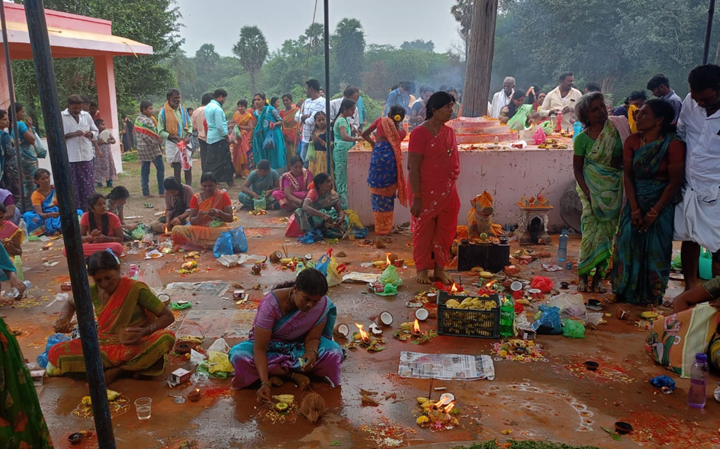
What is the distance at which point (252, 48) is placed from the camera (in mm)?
33375

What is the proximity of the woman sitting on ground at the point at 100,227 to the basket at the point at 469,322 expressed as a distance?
4471 mm

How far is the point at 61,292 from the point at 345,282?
3257mm

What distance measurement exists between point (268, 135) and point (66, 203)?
10219 millimetres

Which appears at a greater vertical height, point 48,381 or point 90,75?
point 90,75

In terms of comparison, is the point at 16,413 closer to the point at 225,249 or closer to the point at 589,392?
the point at 589,392

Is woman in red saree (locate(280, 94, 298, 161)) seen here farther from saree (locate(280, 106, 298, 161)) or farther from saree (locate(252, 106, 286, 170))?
saree (locate(252, 106, 286, 170))

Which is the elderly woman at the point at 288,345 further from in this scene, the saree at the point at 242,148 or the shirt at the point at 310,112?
the saree at the point at 242,148

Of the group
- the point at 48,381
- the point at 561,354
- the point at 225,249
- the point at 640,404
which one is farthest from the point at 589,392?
the point at 225,249

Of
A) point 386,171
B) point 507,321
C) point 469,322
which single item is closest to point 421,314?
point 469,322

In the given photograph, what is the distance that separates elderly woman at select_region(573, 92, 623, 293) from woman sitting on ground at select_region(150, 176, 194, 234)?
563 cm

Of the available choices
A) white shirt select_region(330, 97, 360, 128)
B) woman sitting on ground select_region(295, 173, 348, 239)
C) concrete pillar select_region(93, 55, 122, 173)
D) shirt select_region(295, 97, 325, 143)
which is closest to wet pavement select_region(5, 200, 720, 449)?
woman sitting on ground select_region(295, 173, 348, 239)

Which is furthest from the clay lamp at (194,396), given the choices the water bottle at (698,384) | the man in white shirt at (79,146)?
the man in white shirt at (79,146)

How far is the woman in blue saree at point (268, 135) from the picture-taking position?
40.9 ft

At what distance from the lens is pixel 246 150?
13844 millimetres
